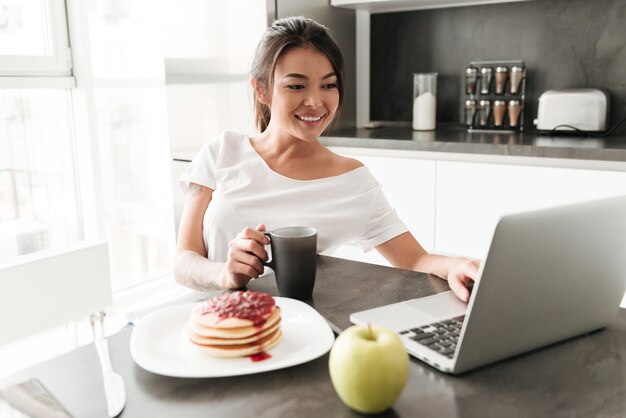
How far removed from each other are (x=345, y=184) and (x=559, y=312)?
2.50ft

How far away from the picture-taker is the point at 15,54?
2.74 metres

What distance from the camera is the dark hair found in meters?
1.46

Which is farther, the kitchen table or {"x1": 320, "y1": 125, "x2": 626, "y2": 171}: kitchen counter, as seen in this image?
{"x1": 320, "y1": 125, "x2": 626, "y2": 171}: kitchen counter

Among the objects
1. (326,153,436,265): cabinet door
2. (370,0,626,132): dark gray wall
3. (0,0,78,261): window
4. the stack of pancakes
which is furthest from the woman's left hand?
(0,0,78,261): window

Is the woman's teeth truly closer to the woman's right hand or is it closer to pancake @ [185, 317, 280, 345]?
the woman's right hand

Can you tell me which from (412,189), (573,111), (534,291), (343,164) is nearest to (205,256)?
(343,164)

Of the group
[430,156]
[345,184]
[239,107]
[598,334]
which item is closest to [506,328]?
[598,334]

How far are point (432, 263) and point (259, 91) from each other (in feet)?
2.17

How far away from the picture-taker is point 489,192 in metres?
2.35

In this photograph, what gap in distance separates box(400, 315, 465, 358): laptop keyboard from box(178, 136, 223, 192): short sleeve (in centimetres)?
85

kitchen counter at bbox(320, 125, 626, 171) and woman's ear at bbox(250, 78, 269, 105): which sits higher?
woman's ear at bbox(250, 78, 269, 105)

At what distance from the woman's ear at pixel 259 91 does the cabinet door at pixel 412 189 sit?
1064 mm

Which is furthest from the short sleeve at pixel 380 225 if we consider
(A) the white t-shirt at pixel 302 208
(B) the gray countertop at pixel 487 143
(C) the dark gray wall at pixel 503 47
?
(C) the dark gray wall at pixel 503 47

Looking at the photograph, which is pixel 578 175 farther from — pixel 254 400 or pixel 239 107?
pixel 254 400
